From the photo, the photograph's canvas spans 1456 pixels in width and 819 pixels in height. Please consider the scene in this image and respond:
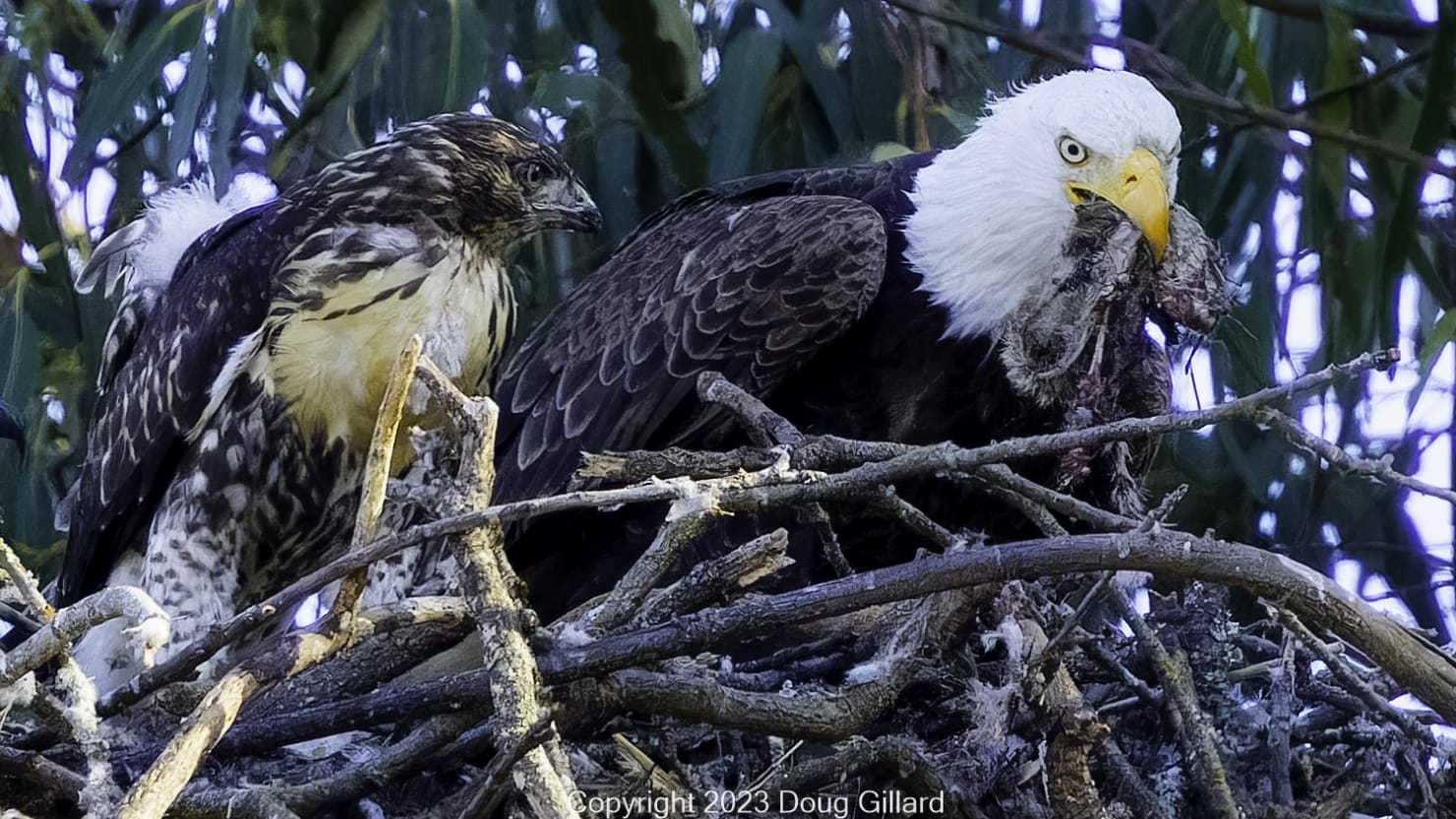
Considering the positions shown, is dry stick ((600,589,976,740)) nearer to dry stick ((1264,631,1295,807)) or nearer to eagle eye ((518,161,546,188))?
dry stick ((1264,631,1295,807))

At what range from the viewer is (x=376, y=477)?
2.17 m

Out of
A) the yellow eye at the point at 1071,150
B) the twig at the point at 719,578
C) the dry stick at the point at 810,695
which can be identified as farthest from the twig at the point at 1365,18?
the twig at the point at 719,578

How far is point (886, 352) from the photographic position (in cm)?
363

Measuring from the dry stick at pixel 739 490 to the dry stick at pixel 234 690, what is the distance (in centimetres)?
5

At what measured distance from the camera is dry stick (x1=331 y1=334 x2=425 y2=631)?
2166mm

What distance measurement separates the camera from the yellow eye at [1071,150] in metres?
3.57

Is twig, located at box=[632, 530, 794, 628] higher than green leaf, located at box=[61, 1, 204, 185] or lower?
lower

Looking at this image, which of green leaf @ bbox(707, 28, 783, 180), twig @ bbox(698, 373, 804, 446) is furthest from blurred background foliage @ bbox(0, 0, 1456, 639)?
twig @ bbox(698, 373, 804, 446)

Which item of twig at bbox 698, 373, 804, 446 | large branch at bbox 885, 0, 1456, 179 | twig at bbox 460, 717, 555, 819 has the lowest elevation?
twig at bbox 460, 717, 555, 819

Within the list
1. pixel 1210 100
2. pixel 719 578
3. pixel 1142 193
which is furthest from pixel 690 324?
pixel 1210 100

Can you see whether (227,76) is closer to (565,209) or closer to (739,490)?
(565,209)

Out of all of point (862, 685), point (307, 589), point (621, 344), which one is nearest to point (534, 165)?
point (621, 344)

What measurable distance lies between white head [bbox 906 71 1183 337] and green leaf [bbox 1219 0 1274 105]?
418 millimetres

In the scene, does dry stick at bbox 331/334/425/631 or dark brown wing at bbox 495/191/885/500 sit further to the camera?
dark brown wing at bbox 495/191/885/500
